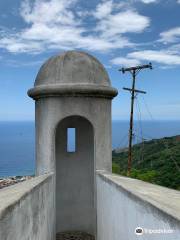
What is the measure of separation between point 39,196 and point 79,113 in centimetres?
234

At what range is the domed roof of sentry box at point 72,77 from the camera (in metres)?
7.41

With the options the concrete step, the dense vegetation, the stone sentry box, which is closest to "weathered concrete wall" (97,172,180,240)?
the stone sentry box

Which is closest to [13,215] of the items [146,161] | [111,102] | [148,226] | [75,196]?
[148,226]

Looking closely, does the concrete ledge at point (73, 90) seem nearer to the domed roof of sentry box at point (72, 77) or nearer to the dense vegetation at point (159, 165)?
the domed roof of sentry box at point (72, 77)

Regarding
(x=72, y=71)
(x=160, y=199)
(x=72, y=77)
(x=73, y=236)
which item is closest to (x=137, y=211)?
(x=160, y=199)

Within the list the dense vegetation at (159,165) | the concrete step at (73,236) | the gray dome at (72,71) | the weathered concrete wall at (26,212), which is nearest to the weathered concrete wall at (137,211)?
the weathered concrete wall at (26,212)

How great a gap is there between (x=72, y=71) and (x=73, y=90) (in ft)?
1.58

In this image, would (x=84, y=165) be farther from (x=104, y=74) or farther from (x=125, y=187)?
(x=125, y=187)

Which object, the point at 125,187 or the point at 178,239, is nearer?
the point at 178,239

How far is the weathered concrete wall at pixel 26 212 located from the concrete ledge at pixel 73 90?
5.01 feet

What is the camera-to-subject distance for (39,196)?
5.59 m

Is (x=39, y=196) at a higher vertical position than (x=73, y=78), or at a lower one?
lower

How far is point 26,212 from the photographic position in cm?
443

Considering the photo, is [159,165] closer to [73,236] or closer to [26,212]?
[73,236]
